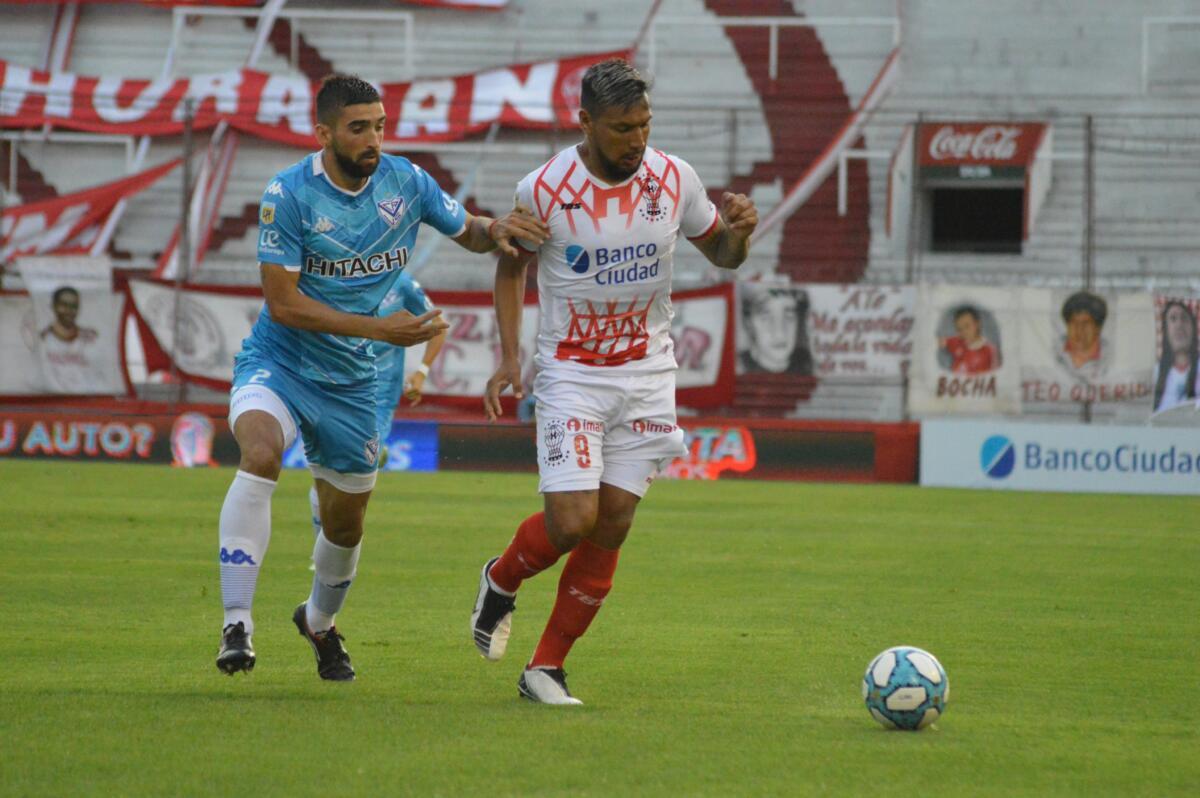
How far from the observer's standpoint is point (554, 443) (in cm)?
619

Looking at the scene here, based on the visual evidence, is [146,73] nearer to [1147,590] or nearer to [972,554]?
[972,554]

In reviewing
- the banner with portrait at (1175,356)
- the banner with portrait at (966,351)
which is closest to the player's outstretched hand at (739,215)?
the banner with portrait at (966,351)

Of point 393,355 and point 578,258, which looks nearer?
point 578,258

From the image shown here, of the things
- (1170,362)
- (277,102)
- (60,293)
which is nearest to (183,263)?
(60,293)

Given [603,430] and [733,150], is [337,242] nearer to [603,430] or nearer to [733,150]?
[603,430]

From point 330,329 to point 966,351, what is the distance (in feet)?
46.6

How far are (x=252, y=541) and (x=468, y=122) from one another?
19.6 m

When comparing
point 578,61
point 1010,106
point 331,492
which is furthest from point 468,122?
point 331,492

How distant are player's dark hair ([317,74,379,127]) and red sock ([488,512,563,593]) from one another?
5.44 ft

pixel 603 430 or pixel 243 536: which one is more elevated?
pixel 603 430

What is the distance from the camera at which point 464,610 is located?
8.92 meters

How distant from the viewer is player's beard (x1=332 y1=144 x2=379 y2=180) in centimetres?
656

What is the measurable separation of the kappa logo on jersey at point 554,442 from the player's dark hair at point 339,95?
141 centimetres

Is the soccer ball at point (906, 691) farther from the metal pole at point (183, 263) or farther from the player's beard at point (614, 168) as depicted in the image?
the metal pole at point (183, 263)
